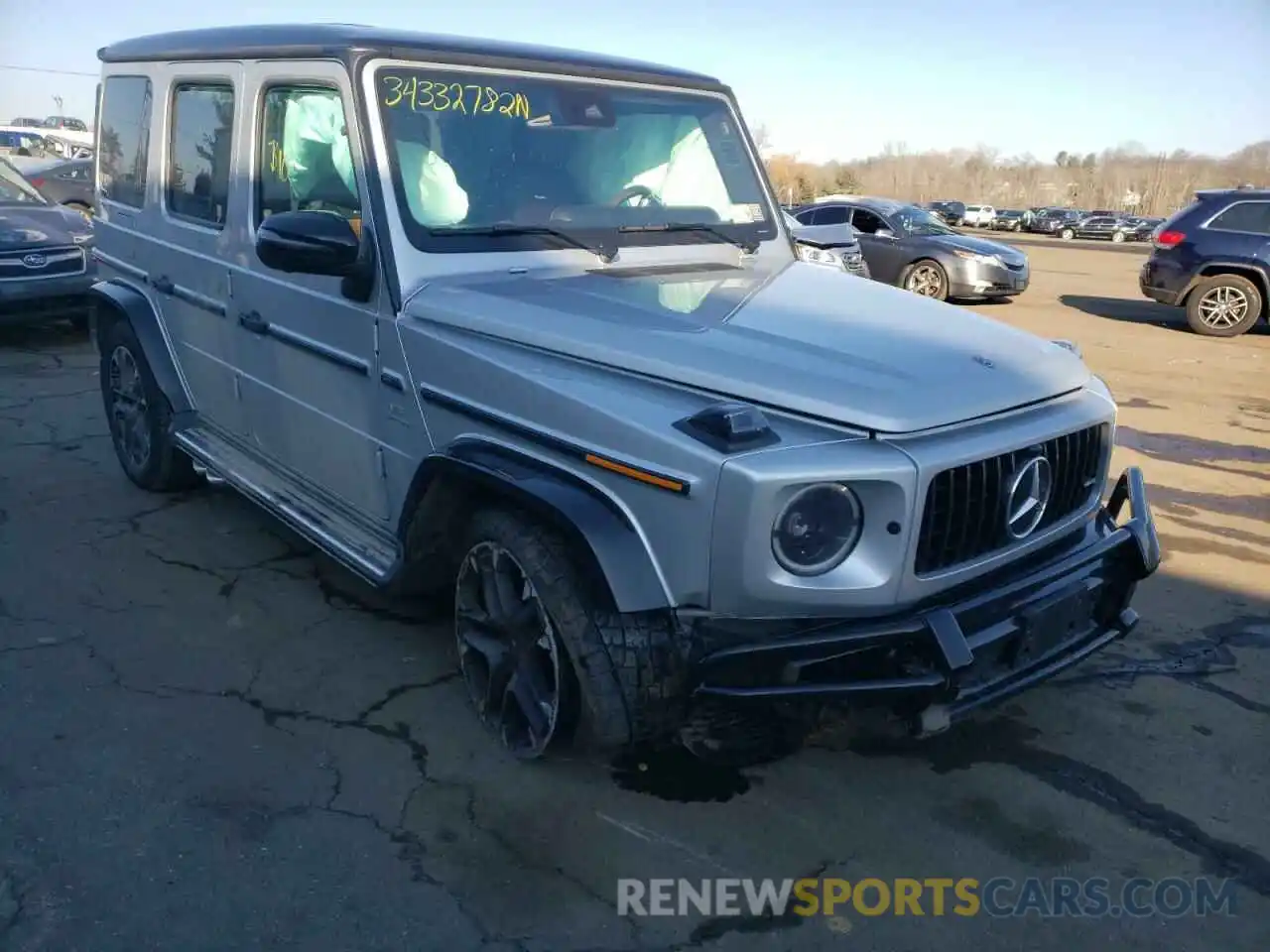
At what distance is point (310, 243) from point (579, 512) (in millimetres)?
1237

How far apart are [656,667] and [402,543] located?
3.44ft

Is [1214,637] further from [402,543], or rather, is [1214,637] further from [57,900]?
[57,900]

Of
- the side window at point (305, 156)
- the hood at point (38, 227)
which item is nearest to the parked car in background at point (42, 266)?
the hood at point (38, 227)

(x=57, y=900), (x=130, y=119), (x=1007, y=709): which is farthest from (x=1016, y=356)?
(x=130, y=119)

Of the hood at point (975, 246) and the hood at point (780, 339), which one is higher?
the hood at point (975, 246)

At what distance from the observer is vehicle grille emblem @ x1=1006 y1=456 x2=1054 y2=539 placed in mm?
2670

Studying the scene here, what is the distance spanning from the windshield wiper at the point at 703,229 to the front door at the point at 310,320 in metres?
0.96

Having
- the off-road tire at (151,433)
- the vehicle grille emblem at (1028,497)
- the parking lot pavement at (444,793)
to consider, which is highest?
the vehicle grille emblem at (1028,497)

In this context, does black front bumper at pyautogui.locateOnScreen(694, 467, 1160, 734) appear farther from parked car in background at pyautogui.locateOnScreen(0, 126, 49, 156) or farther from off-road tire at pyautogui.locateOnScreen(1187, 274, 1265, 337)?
parked car in background at pyautogui.locateOnScreen(0, 126, 49, 156)

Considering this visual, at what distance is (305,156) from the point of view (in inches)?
144

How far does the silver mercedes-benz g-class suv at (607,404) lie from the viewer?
242 centimetres

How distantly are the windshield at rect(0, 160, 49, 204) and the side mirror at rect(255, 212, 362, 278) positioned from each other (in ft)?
27.0

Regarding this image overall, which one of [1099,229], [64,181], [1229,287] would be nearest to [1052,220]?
[1099,229]

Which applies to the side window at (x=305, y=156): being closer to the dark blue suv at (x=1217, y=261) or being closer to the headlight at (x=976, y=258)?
the dark blue suv at (x=1217, y=261)
